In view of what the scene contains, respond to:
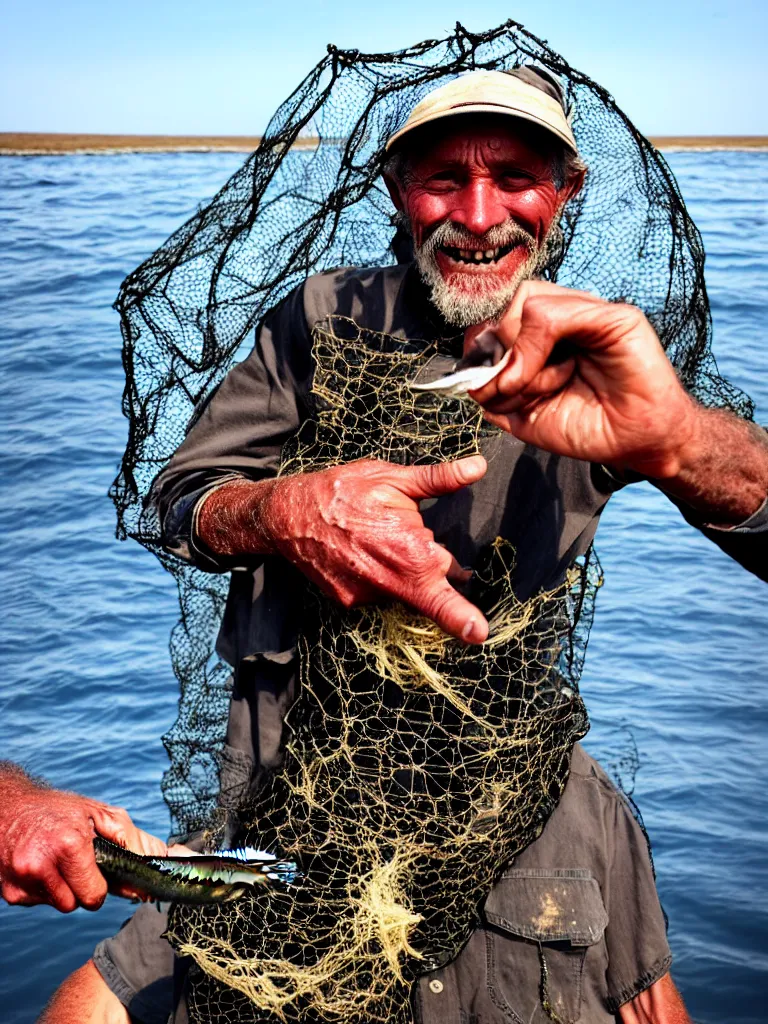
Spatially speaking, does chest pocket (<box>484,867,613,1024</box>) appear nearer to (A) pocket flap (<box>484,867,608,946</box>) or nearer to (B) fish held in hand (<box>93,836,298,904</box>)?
(A) pocket flap (<box>484,867,608,946</box>)

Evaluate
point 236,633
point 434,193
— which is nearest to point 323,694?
point 236,633

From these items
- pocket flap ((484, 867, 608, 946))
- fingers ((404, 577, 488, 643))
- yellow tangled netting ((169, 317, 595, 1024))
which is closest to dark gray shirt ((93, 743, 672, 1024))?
pocket flap ((484, 867, 608, 946))

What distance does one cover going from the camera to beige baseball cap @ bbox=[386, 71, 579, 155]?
2684 millimetres

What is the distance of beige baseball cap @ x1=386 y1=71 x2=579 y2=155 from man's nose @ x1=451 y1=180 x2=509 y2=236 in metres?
0.18

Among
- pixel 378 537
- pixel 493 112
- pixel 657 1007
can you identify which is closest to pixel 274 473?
pixel 378 537

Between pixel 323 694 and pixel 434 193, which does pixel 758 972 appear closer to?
pixel 323 694

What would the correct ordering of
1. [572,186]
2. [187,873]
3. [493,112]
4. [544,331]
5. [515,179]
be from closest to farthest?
[544,331] < [187,873] < [493,112] < [515,179] < [572,186]

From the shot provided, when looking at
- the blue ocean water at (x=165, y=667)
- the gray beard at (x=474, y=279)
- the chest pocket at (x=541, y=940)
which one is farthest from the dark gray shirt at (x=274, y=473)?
the blue ocean water at (x=165, y=667)

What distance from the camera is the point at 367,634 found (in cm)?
271

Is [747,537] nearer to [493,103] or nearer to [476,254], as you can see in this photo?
[476,254]

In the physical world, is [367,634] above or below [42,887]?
→ above

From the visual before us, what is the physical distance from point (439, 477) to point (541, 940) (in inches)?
54.8

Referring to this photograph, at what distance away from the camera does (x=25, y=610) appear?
7.80 meters

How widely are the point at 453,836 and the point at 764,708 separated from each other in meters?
4.74
